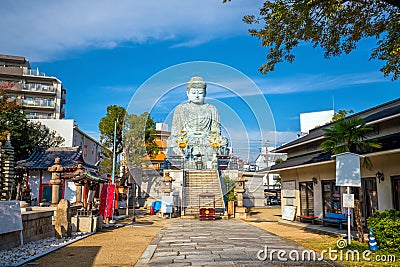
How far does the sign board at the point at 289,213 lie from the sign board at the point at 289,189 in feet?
2.79

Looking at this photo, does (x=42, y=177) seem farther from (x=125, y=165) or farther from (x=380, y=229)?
(x=380, y=229)

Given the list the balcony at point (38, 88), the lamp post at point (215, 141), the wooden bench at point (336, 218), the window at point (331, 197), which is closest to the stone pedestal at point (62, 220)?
the wooden bench at point (336, 218)

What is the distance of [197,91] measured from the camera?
38.6 m

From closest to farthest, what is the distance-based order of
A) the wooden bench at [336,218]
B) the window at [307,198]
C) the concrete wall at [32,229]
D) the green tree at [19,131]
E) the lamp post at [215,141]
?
1. the concrete wall at [32,229]
2. the wooden bench at [336,218]
3. the window at [307,198]
4. the green tree at [19,131]
5. the lamp post at [215,141]

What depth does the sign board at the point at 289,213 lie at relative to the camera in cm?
1770

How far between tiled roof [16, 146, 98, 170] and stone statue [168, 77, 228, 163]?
12.1m

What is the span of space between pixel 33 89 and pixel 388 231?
51.9 m

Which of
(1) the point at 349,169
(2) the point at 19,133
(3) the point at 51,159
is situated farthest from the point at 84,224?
(2) the point at 19,133

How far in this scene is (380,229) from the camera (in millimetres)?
9000

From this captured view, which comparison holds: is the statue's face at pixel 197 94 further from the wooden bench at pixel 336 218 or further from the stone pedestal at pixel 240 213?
the wooden bench at pixel 336 218

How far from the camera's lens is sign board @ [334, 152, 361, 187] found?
32.8 feet

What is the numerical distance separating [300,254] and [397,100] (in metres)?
8.38

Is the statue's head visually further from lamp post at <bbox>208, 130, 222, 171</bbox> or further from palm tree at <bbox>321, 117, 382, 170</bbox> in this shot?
palm tree at <bbox>321, 117, 382, 170</bbox>

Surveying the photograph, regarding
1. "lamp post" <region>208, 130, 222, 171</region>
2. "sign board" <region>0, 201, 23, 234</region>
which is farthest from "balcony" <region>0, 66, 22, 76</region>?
"sign board" <region>0, 201, 23, 234</region>
